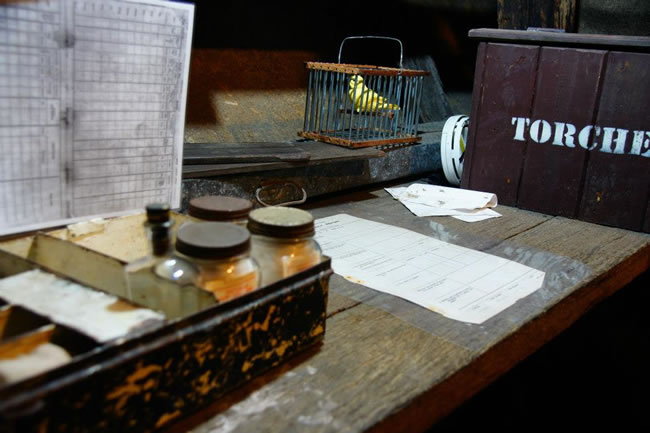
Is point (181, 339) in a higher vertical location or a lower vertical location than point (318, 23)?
lower

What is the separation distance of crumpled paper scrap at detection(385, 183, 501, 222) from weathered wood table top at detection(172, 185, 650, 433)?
→ 179 mm

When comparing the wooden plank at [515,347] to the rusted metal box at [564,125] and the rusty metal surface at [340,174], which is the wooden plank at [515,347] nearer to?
the rusted metal box at [564,125]

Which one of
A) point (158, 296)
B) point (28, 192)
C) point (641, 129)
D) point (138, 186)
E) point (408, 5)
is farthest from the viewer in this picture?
point (408, 5)

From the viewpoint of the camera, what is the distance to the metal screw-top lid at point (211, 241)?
0.62 metres

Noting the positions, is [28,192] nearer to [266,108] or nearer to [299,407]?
[299,407]

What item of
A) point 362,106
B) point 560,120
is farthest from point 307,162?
point 560,120

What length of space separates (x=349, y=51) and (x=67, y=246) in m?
1.54

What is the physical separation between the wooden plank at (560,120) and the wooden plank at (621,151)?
0.03 m

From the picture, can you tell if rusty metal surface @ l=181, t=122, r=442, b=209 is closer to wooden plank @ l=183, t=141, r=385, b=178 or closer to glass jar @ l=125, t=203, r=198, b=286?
wooden plank @ l=183, t=141, r=385, b=178

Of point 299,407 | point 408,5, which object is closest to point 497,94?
point 408,5

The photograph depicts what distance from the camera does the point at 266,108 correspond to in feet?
5.85

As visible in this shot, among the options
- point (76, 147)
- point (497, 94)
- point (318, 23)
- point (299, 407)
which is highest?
point (318, 23)

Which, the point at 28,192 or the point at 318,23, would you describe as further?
the point at 318,23

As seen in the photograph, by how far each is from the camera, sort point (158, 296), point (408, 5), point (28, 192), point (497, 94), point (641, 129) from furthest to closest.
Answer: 1. point (408, 5)
2. point (497, 94)
3. point (641, 129)
4. point (28, 192)
5. point (158, 296)
